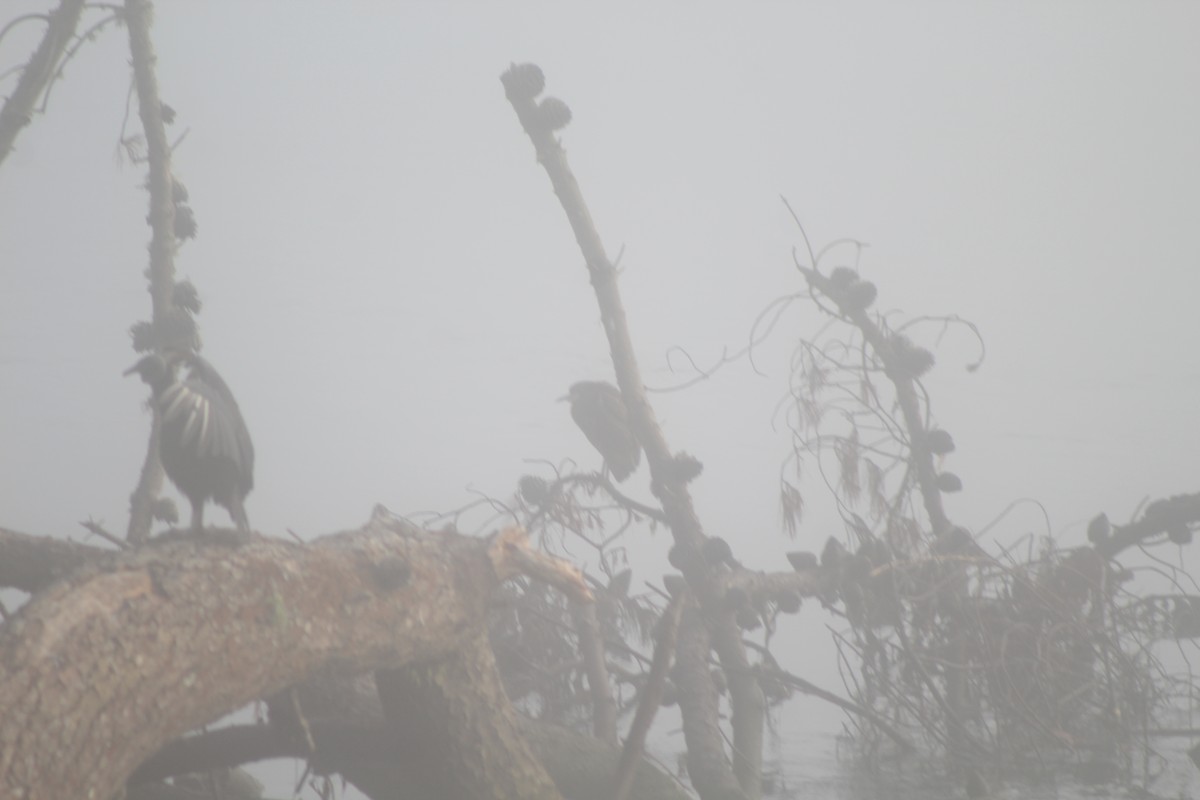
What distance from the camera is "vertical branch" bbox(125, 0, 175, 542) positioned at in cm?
382

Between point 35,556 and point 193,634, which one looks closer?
point 193,634

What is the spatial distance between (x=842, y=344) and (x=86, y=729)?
3.76 m

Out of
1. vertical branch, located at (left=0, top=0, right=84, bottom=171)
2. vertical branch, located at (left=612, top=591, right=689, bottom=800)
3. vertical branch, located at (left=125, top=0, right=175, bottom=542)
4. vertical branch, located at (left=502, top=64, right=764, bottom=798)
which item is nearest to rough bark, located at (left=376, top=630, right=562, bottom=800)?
vertical branch, located at (left=612, top=591, right=689, bottom=800)

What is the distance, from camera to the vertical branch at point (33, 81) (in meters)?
3.91

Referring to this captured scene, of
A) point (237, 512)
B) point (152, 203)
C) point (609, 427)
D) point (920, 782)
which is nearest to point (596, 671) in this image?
point (920, 782)

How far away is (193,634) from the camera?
5.82 ft

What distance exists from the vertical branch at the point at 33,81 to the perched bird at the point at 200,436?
7.34 ft

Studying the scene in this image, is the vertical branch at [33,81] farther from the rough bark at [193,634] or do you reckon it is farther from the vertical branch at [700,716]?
the vertical branch at [700,716]

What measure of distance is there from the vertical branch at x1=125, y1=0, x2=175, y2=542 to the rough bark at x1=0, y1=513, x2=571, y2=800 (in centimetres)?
175

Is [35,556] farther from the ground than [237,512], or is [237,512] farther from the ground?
[237,512]

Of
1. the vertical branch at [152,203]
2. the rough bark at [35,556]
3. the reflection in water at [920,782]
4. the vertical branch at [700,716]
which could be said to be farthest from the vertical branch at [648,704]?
the vertical branch at [152,203]

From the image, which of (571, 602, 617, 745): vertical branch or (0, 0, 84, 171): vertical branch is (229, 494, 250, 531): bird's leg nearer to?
(571, 602, 617, 745): vertical branch

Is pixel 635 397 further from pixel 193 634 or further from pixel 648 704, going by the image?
pixel 193 634

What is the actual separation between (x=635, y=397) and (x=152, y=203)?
2.23 m
